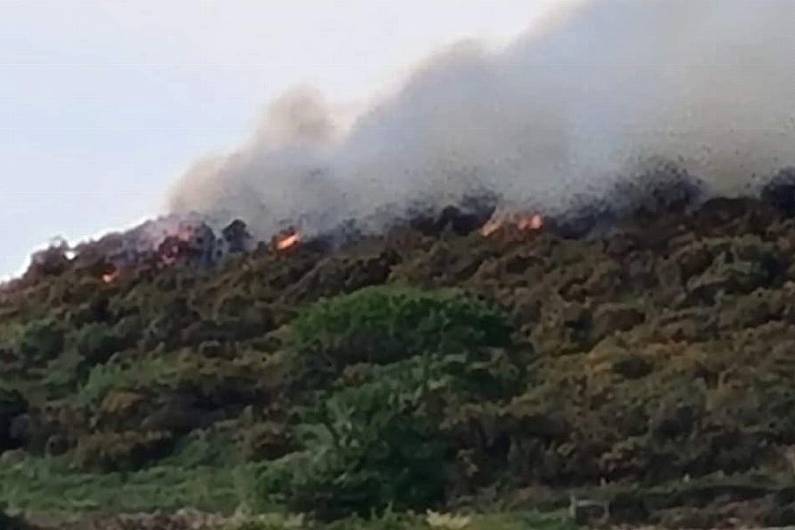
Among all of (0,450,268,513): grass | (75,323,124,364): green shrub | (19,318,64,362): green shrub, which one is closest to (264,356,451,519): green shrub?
(0,450,268,513): grass

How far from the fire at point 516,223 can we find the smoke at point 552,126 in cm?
33

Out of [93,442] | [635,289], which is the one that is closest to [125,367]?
[93,442]

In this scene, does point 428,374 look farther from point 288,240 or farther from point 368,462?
point 288,240

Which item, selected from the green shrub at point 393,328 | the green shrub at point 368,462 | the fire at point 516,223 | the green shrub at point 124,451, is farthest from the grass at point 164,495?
the fire at point 516,223

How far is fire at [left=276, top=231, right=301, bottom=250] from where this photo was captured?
116 feet

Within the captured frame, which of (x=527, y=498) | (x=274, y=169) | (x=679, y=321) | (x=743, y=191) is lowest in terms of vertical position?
(x=527, y=498)

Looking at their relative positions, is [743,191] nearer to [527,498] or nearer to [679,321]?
[679,321]

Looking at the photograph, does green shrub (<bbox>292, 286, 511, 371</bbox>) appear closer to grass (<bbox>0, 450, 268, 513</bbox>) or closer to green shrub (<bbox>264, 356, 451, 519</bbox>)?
grass (<bbox>0, 450, 268, 513</bbox>)

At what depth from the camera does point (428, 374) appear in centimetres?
2416

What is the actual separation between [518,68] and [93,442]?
45.0 ft

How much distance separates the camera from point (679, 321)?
88.1 feet

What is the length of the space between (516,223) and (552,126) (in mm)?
2451

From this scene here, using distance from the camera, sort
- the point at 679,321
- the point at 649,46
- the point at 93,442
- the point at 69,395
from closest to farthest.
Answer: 1. the point at 93,442
2. the point at 679,321
3. the point at 69,395
4. the point at 649,46

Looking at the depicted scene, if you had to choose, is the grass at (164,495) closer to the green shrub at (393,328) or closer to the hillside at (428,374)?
the hillside at (428,374)
